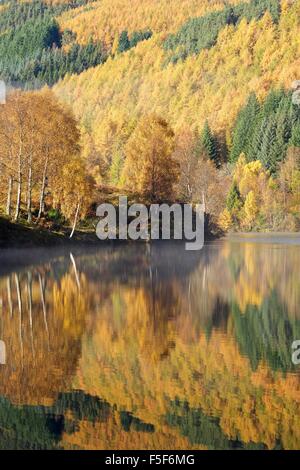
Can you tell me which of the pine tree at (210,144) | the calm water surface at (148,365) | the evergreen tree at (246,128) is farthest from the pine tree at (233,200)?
the calm water surface at (148,365)

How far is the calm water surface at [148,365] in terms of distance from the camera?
12.8m

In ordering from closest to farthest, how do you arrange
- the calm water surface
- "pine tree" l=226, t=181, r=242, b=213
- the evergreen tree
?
the calm water surface < "pine tree" l=226, t=181, r=242, b=213 < the evergreen tree

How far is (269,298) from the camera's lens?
29.8 m

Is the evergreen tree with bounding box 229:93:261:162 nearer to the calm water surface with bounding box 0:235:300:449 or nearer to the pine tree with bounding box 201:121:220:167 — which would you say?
the pine tree with bounding box 201:121:220:167

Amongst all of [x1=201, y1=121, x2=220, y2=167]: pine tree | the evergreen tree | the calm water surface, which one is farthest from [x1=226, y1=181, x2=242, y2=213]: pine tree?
the calm water surface

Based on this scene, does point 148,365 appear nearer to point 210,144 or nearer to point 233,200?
point 233,200

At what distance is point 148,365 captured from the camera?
17.3 m

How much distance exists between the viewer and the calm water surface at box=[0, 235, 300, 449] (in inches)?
503

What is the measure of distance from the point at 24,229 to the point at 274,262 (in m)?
20.3

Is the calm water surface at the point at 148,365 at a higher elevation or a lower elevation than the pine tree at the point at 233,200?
lower

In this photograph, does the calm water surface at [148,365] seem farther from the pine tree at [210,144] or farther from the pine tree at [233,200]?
the pine tree at [210,144]

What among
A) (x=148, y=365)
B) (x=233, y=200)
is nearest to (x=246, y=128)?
(x=233, y=200)

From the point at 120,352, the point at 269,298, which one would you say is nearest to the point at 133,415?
the point at 120,352

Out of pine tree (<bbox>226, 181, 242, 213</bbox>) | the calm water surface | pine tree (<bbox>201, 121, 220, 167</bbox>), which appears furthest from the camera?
pine tree (<bbox>201, 121, 220, 167</bbox>)
